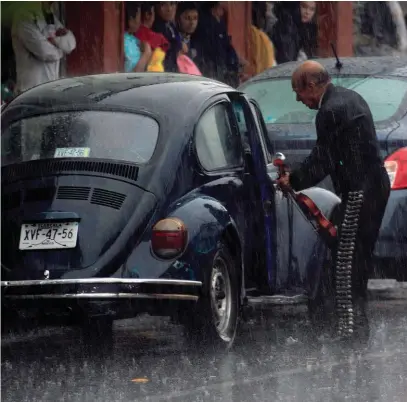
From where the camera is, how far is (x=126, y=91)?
32.1ft

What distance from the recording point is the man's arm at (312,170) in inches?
392

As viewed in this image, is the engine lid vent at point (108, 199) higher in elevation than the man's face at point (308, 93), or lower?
lower

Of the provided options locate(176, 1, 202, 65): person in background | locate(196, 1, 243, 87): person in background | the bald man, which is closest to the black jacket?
the bald man

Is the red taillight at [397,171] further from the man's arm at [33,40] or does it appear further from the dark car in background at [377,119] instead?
the man's arm at [33,40]

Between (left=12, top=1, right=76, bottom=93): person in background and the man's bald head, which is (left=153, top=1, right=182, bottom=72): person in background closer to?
(left=12, top=1, right=76, bottom=93): person in background

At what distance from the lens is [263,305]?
12031 mm

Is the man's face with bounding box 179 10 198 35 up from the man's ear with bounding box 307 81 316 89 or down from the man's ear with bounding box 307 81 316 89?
up

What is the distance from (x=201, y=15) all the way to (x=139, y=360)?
39.6 ft

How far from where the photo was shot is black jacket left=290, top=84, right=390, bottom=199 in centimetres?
991

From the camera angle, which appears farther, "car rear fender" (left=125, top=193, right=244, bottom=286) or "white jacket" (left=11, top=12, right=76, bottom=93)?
"white jacket" (left=11, top=12, right=76, bottom=93)

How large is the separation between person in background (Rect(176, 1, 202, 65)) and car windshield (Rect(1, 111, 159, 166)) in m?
9.73

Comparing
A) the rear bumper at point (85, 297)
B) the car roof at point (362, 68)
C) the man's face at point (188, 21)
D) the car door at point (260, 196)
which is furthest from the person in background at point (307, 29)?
the rear bumper at point (85, 297)

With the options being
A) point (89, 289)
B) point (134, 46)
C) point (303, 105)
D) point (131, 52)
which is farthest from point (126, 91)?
point (134, 46)

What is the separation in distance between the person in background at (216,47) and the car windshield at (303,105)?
269 inches
